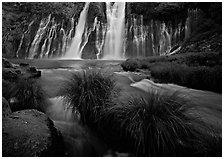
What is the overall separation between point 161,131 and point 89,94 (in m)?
1.23

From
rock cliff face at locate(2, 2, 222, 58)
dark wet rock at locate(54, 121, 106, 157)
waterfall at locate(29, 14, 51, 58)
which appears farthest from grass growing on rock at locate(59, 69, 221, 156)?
waterfall at locate(29, 14, 51, 58)

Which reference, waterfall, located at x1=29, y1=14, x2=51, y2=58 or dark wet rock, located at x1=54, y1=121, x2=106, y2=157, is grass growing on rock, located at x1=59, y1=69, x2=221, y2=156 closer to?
dark wet rock, located at x1=54, y1=121, x2=106, y2=157

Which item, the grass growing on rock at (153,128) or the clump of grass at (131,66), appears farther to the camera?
the clump of grass at (131,66)

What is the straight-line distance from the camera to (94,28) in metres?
17.2

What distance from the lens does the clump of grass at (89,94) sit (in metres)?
2.59

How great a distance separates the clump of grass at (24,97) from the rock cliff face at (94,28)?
1285 cm

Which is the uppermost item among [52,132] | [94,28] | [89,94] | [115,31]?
[94,28]

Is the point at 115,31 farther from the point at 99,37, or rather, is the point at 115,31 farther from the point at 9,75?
the point at 9,75

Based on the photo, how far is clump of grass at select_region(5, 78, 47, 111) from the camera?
3172 millimetres

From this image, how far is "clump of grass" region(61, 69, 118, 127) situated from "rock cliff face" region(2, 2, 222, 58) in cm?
1318

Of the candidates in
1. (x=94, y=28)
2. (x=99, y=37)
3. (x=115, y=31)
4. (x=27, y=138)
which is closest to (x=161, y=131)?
(x=27, y=138)

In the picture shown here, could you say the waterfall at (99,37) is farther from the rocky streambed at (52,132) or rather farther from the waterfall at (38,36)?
the rocky streambed at (52,132)

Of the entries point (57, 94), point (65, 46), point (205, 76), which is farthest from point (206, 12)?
point (57, 94)

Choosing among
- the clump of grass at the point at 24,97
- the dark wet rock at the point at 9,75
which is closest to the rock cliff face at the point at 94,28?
the dark wet rock at the point at 9,75
